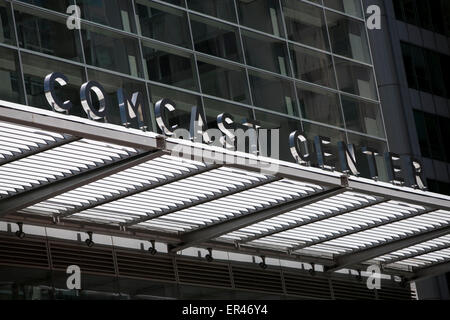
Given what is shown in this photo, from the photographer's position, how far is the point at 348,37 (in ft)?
115

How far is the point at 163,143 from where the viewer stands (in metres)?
21.6

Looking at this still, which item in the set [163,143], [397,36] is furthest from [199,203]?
[397,36]

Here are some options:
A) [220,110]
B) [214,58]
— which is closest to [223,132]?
[220,110]

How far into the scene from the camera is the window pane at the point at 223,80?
2973cm

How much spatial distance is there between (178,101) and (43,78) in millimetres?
4293

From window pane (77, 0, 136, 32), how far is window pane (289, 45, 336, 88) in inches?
231

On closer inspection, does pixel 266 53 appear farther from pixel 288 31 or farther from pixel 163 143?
pixel 163 143

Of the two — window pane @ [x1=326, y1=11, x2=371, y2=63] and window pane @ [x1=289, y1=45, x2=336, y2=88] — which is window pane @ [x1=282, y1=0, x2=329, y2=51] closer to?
window pane @ [x1=289, y1=45, x2=336, y2=88]

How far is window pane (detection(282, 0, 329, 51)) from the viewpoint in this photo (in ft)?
109

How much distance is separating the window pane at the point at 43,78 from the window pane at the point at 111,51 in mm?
661

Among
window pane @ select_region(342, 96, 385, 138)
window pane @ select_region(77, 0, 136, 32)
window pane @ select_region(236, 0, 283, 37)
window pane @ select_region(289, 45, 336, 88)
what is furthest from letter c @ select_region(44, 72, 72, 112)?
window pane @ select_region(342, 96, 385, 138)

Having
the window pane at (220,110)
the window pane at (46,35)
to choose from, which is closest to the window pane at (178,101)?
the window pane at (220,110)
